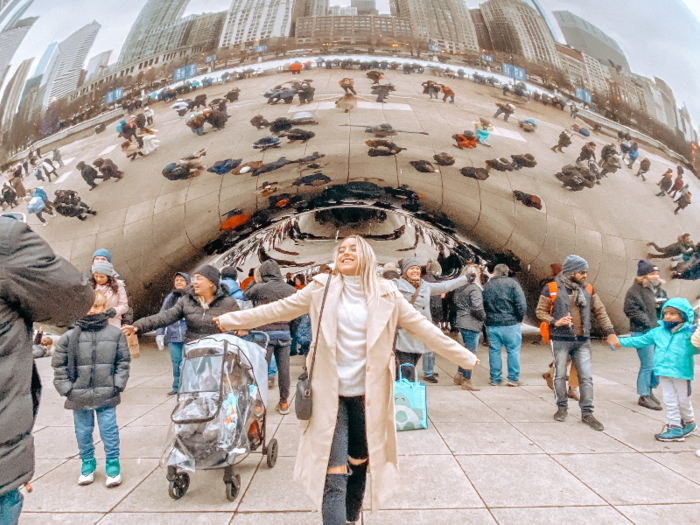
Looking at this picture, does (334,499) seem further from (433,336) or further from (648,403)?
(648,403)

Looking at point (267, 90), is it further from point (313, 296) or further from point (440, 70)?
point (313, 296)

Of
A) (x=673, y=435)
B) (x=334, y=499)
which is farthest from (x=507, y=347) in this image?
(x=334, y=499)

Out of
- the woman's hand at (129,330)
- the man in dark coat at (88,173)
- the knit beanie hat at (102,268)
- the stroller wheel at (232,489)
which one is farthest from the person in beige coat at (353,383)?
the man in dark coat at (88,173)

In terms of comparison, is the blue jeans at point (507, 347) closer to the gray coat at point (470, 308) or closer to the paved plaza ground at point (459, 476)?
the gray coat at point (470, 308)

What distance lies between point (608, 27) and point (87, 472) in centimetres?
664

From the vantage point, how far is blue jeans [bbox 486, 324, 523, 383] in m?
5.55

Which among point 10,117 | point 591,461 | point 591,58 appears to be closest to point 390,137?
point 591,58

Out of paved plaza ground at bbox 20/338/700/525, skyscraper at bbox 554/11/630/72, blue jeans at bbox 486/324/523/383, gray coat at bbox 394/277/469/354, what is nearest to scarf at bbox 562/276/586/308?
gray coat at bbox 394/277/469/354

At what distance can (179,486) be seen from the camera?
8.77 ft

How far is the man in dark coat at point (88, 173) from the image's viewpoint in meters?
5.12

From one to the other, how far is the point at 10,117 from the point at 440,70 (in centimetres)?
501

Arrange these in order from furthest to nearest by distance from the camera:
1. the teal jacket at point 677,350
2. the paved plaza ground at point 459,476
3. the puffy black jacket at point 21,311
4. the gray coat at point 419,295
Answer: the gray coat at point 419,295
the teal jacket at point 677,350
the paved plaza ground at point 459,476
the puffy black jacket at point 21,311

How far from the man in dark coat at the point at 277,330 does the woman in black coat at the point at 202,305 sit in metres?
0.73

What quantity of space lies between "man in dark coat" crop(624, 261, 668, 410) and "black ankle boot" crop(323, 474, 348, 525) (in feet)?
13.6
